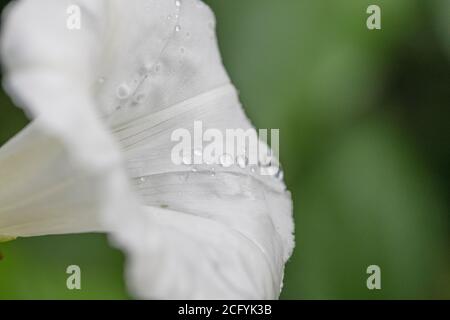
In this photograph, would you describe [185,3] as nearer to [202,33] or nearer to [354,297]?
[202,33]

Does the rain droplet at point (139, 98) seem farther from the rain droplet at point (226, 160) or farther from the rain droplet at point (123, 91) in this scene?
the rain droplet at point (226, 160)

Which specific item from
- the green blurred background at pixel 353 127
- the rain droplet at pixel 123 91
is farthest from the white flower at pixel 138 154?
the green blurred background at pixel 353 127

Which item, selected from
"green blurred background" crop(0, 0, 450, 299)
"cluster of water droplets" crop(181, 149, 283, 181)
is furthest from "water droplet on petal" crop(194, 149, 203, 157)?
"green blurred background" crop(0, 0, 450, 299)

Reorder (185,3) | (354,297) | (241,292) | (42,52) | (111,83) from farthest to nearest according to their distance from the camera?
(354,297)
(185,3)
(111,83)
(241,292)
(42,52)

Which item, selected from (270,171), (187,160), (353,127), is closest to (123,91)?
(187,160)

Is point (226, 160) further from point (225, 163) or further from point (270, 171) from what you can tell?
point (270, 171)

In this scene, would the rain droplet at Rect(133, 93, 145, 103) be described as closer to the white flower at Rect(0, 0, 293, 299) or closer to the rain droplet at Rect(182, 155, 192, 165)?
the white flower at Rect(0, 0, 293, 299)

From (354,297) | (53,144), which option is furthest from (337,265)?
(53,144)
